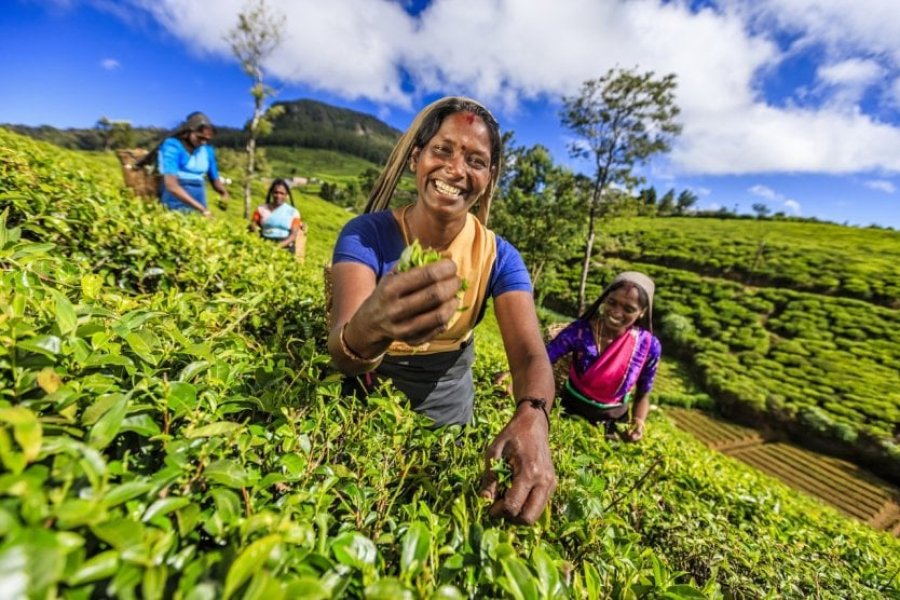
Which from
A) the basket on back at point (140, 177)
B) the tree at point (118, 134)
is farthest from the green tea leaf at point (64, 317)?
the tree at point (118, 134)

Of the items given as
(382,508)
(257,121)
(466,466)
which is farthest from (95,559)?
(257,121)

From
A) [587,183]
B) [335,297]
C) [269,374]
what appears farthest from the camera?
[587,183]

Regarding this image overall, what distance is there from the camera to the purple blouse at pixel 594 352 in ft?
12.7

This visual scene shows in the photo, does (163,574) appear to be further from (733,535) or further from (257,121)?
(257,121)

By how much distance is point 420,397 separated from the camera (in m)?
2.16

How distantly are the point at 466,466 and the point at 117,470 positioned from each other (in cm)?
98

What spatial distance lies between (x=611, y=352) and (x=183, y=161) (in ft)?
17.1

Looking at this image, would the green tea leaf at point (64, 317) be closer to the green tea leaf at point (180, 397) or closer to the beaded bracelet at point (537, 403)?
the green tea leaf at point (180, 397)

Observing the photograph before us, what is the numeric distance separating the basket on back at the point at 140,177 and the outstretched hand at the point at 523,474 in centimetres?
519

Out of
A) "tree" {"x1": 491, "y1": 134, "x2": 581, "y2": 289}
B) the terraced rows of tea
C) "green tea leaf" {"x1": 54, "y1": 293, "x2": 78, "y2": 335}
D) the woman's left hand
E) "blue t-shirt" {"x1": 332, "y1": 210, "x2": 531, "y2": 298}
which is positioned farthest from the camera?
"tree" {"x1": 491, "y1": 134, "x2": 581, "y2": 289}

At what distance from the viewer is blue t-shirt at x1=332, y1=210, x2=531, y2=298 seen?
6.51 ft

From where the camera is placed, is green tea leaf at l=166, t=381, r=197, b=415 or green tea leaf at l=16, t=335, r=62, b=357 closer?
green tea leaf at l=16, t=335, r=62, b=357

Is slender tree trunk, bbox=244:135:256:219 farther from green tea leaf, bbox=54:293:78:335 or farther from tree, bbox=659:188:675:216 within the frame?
tree, bbox=659:188:675:216

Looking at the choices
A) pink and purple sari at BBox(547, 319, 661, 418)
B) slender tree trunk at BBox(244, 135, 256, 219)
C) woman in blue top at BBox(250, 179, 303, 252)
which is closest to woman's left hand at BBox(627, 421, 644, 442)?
pink and purple sari at BBox(547, 319, 661, 418)
